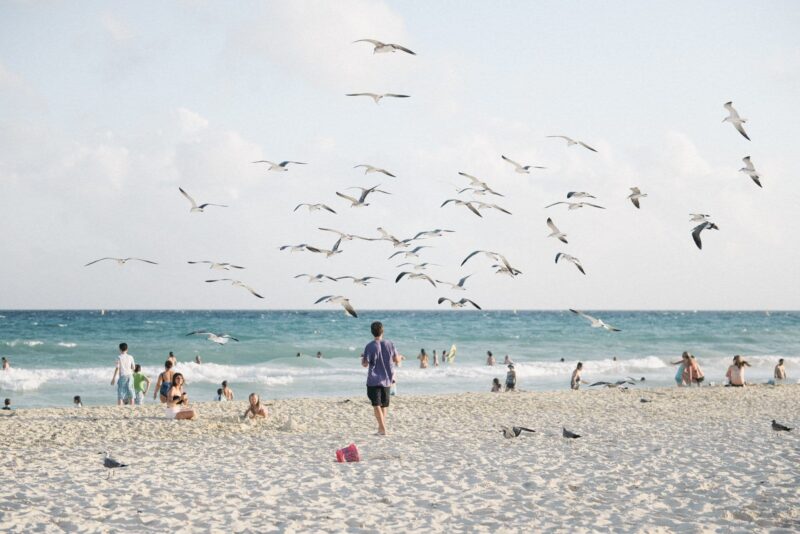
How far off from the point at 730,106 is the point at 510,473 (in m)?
9.18

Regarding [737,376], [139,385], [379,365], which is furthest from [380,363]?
[737,376]

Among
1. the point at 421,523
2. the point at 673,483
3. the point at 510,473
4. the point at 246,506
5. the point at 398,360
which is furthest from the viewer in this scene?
the point at 398,360

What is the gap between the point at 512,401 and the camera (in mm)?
18797

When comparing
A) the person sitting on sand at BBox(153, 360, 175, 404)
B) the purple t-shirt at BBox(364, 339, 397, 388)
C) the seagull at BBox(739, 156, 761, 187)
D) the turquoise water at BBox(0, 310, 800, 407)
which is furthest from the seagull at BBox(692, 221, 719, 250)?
the turquoise water at BBox(0, 310, 800, 407)

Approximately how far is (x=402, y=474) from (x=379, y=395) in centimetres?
267

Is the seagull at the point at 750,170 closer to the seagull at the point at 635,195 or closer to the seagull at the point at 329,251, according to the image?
the seagull at the point at 635,195

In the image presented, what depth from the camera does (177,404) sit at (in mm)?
14812

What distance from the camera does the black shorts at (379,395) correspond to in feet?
38.5

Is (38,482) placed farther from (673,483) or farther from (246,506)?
(673,483)

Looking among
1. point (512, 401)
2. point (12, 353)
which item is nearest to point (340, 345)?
point (12, 353)

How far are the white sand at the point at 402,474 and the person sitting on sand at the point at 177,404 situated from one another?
1.24 ft

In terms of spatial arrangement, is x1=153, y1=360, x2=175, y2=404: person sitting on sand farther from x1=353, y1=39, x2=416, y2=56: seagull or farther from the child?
x1=353, y1=39, x2=416, y2=56: seagull

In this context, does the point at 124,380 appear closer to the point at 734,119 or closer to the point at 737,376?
the point at 734,119

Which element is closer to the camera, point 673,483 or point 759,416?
point 673,483
